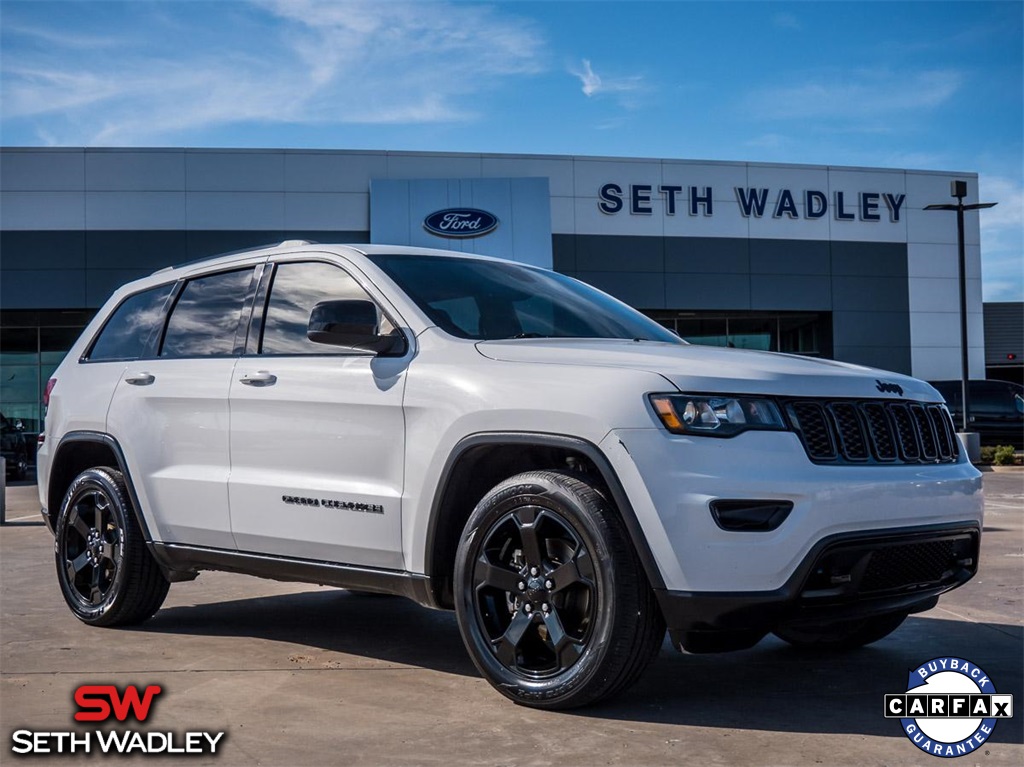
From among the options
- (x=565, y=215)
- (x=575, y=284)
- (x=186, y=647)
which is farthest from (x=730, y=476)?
(x=565, y=215)

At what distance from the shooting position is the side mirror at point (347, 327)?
4688mm

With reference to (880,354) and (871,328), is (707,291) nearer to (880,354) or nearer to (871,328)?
(871,328)

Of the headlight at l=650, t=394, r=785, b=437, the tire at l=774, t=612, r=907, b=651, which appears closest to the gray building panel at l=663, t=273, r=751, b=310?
the tire at l=774, t=612, r=907, b=651

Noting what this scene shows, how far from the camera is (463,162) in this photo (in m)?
31.7

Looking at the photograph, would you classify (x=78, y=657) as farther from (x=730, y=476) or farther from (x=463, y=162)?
(x=463, y=162)

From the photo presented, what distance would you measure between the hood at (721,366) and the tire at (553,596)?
47cm

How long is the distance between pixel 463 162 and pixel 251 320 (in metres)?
26.7

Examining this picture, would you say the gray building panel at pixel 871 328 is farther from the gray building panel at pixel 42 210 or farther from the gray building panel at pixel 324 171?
the gray building panel at pixel 42 210

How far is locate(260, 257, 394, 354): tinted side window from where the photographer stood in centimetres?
524

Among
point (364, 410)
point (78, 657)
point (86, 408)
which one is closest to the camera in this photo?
point (364, 410)

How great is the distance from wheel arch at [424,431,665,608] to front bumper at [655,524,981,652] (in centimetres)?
23

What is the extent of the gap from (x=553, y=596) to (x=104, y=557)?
308 cm

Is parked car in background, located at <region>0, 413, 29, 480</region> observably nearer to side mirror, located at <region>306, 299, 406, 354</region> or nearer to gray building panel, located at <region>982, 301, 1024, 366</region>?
side mirror, located at <region>306, 299, 406, 354</region>

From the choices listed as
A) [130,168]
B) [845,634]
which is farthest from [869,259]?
[845,634]
